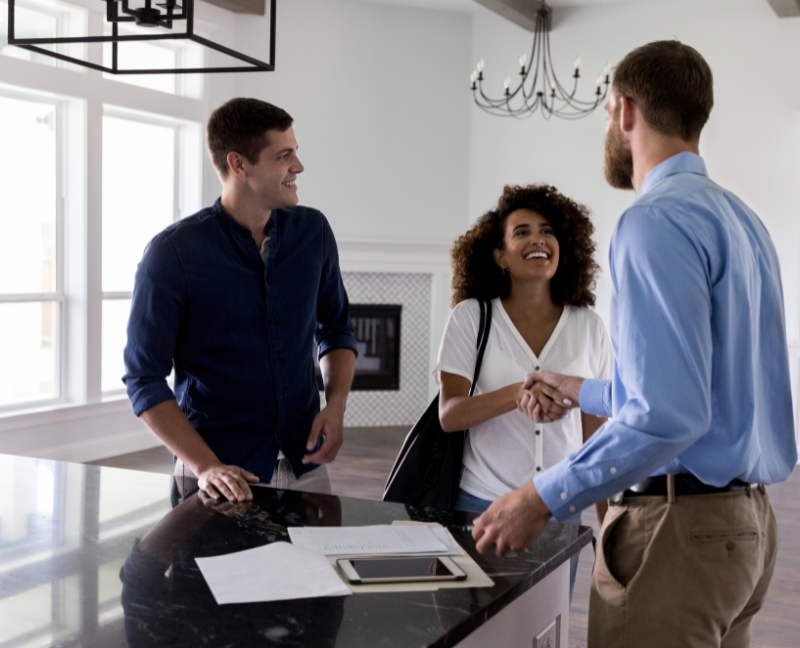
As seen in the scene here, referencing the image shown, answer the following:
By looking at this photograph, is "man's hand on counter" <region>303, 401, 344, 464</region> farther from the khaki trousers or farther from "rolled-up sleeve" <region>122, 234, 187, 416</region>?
the khaki trousers

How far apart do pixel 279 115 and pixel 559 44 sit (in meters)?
5.30

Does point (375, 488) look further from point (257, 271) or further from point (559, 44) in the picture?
point (559, 44)

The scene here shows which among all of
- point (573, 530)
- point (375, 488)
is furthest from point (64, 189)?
point (573, 530)

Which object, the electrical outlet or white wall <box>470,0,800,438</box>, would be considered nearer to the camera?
the electrical outlet

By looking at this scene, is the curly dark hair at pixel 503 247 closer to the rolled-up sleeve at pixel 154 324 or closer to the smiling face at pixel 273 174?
the smiling face at pixel 273 174

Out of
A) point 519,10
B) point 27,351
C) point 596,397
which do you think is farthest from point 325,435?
point 519,10

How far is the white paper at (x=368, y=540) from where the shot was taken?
4.34 feet

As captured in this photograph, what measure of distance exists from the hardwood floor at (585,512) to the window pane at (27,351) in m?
0.65

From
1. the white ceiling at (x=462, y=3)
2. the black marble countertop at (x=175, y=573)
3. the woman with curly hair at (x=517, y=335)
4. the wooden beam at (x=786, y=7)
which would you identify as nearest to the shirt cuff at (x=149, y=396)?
the black marble countertop at (x=175, y=573)

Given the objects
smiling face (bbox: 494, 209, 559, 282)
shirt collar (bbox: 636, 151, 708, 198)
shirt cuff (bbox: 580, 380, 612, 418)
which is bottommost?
shirt cuff (bbox: 580, 380, 612, 418)

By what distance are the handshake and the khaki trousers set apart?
40cm

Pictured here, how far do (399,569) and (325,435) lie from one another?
736mm

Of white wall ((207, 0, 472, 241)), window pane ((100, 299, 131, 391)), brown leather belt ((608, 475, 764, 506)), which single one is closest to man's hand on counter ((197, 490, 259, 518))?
brown leather belt ((608, 475, 764, 506))

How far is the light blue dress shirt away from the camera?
3.70 feet
